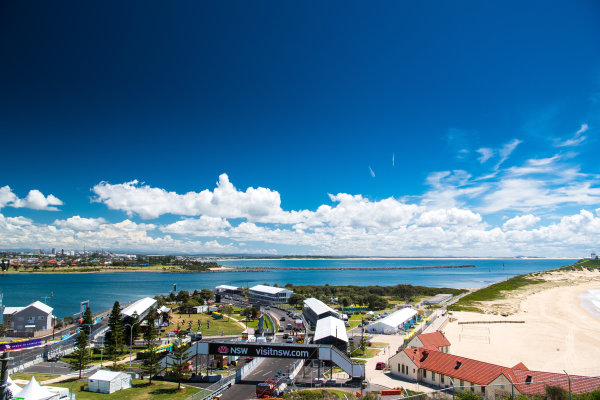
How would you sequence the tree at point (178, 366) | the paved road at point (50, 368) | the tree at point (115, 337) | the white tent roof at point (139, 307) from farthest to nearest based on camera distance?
the white tent roof at point (139, 307) → the tree at point (115, 337) → the paved road at point (50, 368) → the tree at point (178, 366)

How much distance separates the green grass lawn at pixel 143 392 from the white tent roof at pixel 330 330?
16.6m

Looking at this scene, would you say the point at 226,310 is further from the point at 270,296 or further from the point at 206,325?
the point at 206,325

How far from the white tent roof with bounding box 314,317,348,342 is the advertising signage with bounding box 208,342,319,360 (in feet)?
32.6

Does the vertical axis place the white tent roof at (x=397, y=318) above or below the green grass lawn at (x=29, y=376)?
below

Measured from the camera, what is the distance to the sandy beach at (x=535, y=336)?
42.0m

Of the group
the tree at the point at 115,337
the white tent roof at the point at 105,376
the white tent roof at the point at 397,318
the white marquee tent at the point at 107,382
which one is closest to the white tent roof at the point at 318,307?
the white tent roof at the point at 397,318

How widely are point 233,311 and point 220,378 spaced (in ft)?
163

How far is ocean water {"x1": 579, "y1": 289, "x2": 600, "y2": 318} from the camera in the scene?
8481 centimetres

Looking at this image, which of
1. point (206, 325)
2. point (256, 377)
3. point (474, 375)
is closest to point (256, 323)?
point (206, 325)

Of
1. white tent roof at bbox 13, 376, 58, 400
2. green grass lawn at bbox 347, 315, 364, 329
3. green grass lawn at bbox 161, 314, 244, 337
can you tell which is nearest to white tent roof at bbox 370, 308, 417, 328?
green grass lawn at bbox 347, 315, 364, 329

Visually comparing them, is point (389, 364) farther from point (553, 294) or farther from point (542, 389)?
point (553, 294)

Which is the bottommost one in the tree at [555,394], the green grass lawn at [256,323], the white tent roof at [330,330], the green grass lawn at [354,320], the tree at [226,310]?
the green grass lawn at [354,320]

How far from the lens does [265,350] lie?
3278 cm

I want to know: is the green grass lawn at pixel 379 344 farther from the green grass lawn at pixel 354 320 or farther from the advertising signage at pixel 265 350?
the advertising signage at pixel 265 350
